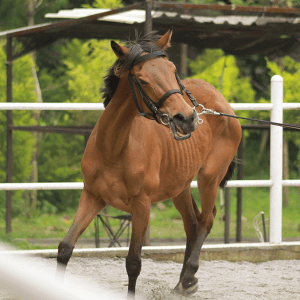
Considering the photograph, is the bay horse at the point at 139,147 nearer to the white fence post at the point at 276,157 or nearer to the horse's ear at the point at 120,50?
the horse's ear at the point at 120,50

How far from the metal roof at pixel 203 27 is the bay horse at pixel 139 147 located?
288cm

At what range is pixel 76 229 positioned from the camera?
9.82 feet

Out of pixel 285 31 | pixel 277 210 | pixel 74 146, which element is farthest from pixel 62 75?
pixel 277 210

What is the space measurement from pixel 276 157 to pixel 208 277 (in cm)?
146

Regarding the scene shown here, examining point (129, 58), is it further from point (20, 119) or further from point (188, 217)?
point (20, 119)

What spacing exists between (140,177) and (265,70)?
1160cm

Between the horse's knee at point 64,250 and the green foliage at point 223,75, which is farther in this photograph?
the green foliage at point 223,75

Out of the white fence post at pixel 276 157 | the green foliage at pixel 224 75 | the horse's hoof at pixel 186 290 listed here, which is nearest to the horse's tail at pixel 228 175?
the white fence post at pixel 276 157

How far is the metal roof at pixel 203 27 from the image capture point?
6.21 meters

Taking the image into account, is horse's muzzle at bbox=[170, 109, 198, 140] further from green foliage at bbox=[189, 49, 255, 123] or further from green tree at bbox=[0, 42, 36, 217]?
green foliage at bbox=[189, 49, 255, 123]

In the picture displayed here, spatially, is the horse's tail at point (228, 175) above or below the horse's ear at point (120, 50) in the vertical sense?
below

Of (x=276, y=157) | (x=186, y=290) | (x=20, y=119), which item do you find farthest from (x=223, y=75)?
(x=186, y=290)

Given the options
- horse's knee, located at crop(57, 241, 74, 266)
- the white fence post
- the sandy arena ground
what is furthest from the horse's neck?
the white fence post

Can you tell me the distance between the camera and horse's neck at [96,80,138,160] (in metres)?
2.96
